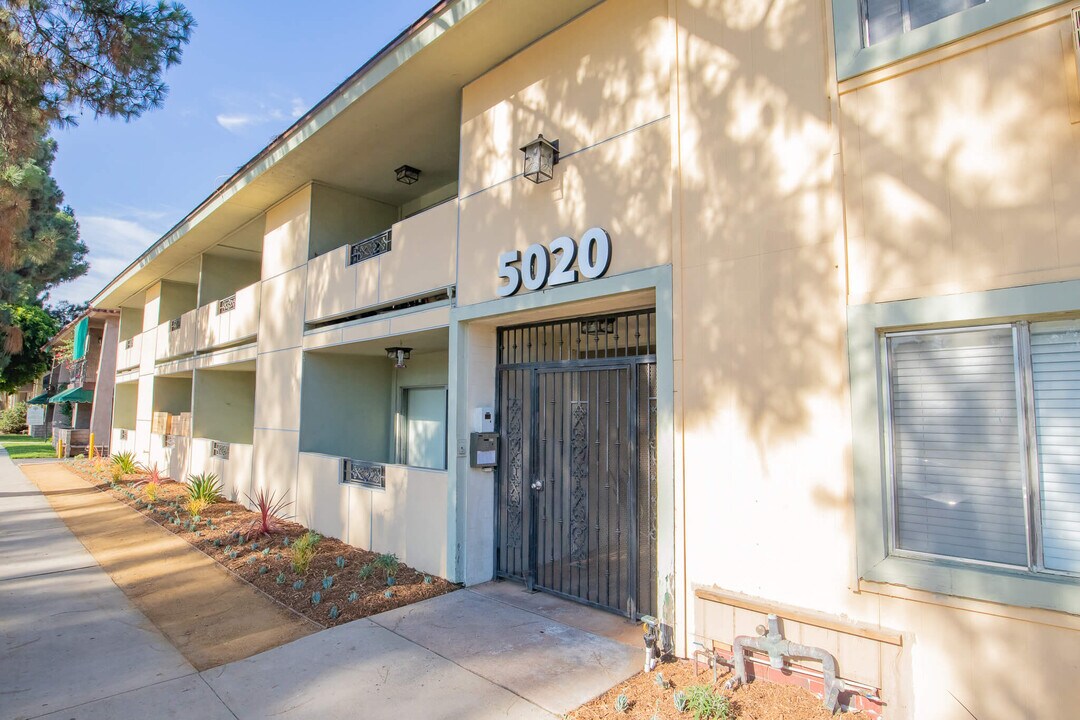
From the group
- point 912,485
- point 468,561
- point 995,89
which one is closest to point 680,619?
point 912,485

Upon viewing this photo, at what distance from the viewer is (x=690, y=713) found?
368 cm

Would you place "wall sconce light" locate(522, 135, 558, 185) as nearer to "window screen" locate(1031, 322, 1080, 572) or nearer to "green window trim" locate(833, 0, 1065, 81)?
"green window trim" locate(833, 0, 1065, 81)

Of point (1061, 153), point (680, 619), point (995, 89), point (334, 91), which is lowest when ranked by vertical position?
point (680, 619)

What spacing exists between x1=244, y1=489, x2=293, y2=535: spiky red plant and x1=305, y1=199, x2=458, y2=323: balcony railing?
3.21m

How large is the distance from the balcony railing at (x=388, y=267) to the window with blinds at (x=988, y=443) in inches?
201

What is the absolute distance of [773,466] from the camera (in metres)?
4.12

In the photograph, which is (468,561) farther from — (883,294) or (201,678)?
(883,294)

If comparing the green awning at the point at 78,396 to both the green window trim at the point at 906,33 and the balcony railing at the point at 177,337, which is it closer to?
the balcony railing at the point at 177,337

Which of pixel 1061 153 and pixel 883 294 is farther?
pixel 883 294

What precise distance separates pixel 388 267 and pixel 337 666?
530 centimetres

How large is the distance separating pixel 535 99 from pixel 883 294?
4.25 metres

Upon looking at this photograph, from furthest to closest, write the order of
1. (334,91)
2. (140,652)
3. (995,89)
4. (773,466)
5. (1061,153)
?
(334,91), (140,652), (773,466), (995,89), (1061,153)

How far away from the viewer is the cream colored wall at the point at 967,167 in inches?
126

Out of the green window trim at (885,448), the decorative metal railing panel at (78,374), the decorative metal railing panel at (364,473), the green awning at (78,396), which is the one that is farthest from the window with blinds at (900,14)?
the decorative metal railing panel at (78,374)
